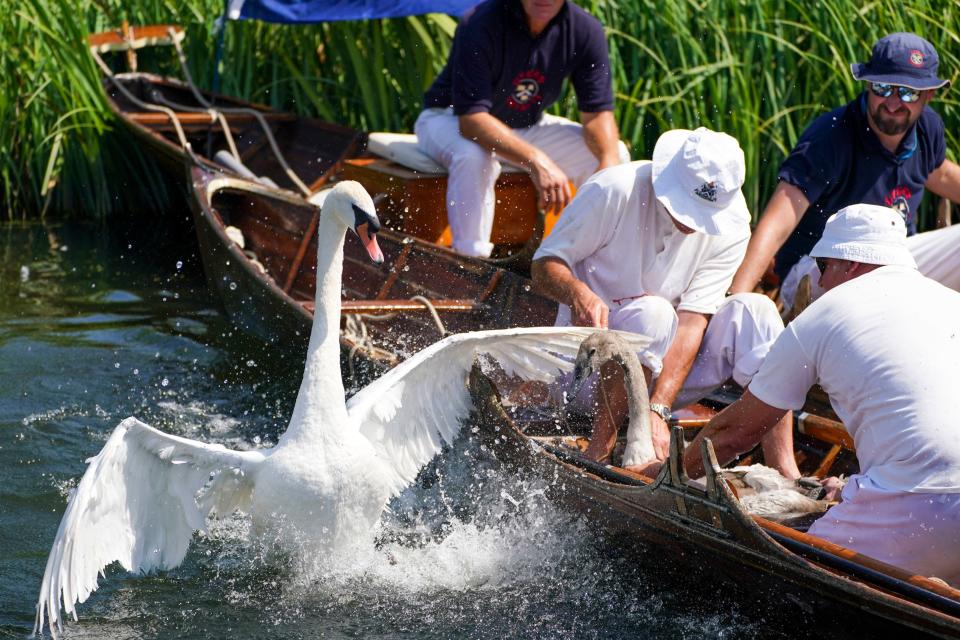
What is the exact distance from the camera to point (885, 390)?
3305 mm

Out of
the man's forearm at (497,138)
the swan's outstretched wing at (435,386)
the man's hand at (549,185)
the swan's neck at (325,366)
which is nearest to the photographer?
the swan's neck at (325,366)

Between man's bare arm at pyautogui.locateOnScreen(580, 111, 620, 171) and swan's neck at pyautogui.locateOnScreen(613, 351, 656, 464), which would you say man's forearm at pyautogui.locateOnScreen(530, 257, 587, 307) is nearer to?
swan's neck at pyautogui.locateOnScreen(613, 351, 656, 464)

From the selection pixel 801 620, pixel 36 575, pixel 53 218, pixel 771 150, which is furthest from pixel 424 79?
pixel 801 620

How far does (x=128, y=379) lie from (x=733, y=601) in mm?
3720

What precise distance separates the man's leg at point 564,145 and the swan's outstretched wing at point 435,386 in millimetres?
2732

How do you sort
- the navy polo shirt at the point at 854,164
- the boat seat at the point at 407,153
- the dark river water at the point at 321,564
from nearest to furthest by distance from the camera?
the dark river water at the point at 321,564
the navy polo shirt at the point at 854,164
the boat seat at the point at 407,153

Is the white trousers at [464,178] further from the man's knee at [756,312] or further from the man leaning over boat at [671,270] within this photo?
the man's knee at [756,312]

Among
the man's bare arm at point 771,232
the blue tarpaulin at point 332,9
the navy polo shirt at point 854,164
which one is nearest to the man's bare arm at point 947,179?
the navy polo shirt at point 854,164

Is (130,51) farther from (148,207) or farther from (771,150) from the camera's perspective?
(771,150)

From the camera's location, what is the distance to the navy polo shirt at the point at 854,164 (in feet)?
17.9

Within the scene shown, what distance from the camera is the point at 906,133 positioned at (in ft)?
18.2

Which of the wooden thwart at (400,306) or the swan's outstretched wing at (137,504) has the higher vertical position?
the swan's outstretched wing at (137,504)

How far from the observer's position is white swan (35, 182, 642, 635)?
11.9ft

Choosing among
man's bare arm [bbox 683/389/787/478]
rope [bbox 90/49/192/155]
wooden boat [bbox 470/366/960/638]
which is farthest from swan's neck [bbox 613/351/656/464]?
rope [bbox 90/49/192/155]
